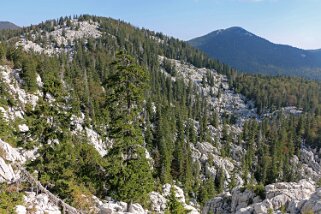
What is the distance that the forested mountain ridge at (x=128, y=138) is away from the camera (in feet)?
92.8

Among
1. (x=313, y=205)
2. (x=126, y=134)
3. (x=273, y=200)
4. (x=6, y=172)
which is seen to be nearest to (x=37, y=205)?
(x=6, y=172)

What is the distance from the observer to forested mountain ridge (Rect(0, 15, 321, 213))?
28281mm

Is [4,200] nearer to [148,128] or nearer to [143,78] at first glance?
[143,78]

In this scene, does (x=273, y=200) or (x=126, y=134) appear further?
(x=273, y=200)

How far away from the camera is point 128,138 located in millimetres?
28078

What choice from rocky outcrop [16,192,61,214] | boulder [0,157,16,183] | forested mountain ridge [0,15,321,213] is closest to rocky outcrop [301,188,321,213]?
forested mountain ridge [0,15,321,213]

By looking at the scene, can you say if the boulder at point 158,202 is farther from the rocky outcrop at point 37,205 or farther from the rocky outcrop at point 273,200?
the rocky outcrop at point 37,205

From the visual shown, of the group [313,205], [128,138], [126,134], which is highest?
[126,134]

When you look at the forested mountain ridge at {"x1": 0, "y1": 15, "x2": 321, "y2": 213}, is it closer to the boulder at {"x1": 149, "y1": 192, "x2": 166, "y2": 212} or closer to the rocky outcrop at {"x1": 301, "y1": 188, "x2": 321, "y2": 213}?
the boulder at {"x1": 149, "y1": 192, "x2": 166, "y2": 212}

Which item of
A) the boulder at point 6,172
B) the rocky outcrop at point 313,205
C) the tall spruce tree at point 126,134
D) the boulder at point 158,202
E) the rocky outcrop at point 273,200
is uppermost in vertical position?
the tall spruce tree at point 126,134

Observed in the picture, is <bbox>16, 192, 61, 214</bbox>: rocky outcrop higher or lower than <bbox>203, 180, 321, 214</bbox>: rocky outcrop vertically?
higher

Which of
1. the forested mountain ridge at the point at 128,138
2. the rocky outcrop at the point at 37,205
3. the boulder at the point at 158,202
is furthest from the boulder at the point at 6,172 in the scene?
the boulder at the point at 158,202

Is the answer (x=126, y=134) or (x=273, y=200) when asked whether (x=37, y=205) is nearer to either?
(x=126, y=134)

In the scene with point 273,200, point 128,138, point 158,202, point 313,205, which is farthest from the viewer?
point 158,202
